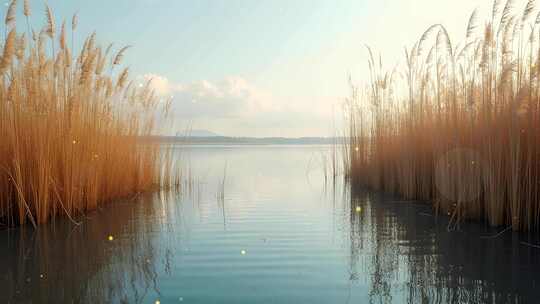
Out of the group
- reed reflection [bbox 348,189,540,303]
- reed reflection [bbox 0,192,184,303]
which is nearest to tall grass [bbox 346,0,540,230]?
reed reflection [bbox 348,189,540,303]

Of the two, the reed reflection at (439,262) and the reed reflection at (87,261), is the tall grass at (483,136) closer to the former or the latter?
the reed reflection at (439,262)

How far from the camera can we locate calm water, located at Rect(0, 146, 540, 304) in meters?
2.61

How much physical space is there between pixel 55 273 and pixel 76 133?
229 centimetres

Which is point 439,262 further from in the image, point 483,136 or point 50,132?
point 50,132

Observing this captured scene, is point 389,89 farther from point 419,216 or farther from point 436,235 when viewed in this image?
point 436,235

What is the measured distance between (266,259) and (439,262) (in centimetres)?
129

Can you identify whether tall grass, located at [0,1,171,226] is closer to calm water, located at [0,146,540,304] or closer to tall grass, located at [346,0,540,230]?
calm water, located at [0,146,540,304]

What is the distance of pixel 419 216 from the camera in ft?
16.3

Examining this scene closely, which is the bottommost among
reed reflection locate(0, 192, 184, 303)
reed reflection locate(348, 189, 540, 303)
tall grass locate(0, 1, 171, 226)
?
reed reflection locate(348, 189, 540, 303)

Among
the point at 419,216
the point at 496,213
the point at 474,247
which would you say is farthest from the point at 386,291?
the point at 419,216

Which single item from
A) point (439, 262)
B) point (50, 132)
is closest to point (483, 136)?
point (439, 262)

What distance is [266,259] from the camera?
10.8 feet

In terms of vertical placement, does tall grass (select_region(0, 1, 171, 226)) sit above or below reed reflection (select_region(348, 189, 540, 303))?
above

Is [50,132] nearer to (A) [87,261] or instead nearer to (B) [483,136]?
(A) [87,261]
